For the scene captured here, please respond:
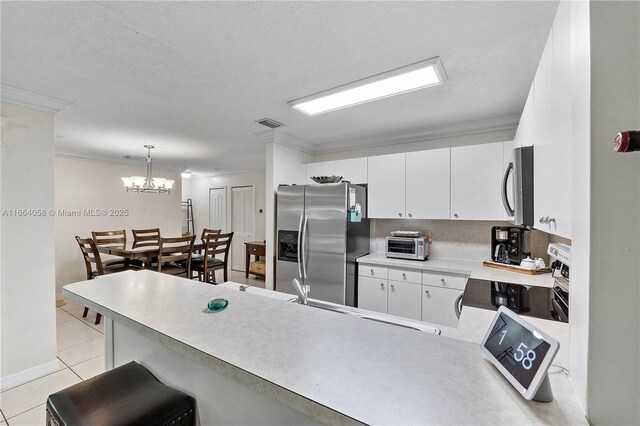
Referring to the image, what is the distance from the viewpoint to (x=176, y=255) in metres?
3.77

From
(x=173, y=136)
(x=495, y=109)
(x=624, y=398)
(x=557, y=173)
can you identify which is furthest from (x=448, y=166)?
(x=173, y=136)

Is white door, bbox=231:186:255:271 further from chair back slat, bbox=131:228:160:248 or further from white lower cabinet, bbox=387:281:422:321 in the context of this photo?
white lower cabinet, bbox=387:281:422:321

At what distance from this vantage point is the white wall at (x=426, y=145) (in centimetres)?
284

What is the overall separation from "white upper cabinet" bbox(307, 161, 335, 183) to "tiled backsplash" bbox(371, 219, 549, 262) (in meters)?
1.07

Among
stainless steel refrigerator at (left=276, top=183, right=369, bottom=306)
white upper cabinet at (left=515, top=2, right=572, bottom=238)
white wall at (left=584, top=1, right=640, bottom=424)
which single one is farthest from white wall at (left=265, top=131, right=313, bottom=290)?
white wall at (left=584, top=1, right=640, bottom=424)

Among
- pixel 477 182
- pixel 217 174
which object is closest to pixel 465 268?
pixel 477 182

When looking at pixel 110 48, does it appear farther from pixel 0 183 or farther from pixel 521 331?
pixel 521 331

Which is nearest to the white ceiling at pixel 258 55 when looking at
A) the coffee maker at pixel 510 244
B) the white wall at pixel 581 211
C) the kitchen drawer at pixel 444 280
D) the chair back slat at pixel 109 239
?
the white wall at pixel 581 211

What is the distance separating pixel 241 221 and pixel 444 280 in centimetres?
492

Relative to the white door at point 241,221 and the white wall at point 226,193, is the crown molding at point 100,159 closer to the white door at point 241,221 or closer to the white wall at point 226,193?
the white wall at point 226,193

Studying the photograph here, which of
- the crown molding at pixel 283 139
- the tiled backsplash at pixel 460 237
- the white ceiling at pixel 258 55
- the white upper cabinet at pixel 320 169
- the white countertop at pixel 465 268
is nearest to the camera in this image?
A: the white ceiling at pixel 258 55

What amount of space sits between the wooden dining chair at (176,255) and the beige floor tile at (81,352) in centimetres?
100

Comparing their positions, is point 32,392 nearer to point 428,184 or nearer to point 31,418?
point 31,418

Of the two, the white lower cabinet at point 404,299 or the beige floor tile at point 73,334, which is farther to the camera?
the beige floor tile at point 73,334
